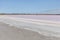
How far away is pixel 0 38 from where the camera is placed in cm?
571

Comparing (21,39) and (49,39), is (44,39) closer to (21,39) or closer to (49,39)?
(49,39)

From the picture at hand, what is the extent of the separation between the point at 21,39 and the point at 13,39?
0.33 meters

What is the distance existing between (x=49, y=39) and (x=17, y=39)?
1.36 metres

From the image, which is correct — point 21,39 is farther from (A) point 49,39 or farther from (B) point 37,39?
(A) point 49,39

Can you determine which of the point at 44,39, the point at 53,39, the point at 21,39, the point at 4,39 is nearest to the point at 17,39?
the point at 21,39

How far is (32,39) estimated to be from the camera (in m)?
5.63

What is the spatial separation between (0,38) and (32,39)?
4.47 feet

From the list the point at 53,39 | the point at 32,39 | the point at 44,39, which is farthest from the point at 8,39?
the point at 53,39

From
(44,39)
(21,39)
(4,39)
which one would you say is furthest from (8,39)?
(44,39)

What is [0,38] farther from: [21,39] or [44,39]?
[44,39]

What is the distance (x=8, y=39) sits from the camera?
5.54 metres

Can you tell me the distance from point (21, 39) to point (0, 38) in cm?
91

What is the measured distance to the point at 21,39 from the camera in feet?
18.4

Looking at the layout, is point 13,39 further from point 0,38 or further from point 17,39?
point 0,38
